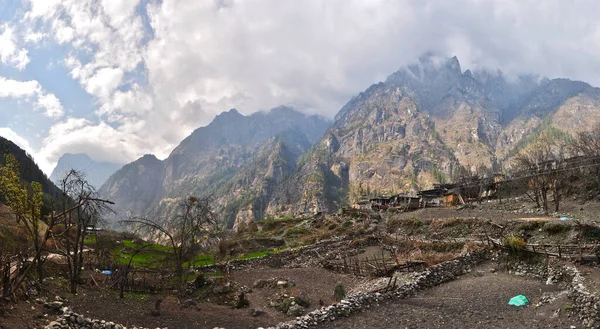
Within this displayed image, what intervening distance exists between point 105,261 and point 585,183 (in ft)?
193

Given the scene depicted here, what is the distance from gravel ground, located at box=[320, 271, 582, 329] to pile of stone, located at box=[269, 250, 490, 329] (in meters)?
0.44

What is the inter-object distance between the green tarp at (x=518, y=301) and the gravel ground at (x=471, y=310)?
260 mm

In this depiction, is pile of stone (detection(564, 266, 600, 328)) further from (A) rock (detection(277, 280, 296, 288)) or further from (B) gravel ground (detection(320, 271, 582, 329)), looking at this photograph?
(A) rock (detection(277, 280, 296, 288))

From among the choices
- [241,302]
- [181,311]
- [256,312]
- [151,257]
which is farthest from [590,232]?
[151,257]

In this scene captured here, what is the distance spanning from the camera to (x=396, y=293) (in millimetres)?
20844

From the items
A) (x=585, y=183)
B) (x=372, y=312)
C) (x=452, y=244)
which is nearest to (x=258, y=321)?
(x=372, y=312)

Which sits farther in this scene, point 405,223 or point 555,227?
point 405,223

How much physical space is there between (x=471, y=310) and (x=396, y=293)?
467cm

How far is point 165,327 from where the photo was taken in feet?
53.2

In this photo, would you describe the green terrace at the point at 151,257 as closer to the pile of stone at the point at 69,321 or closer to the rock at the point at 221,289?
the rock at the point at 221,289

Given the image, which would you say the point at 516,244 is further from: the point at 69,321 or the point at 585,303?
the point at 69,321

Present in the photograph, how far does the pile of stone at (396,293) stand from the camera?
1705cm

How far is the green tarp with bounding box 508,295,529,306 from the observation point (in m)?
16.8

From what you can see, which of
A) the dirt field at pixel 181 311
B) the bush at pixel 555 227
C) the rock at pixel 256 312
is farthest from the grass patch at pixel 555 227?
the rock at pixel 256 312
